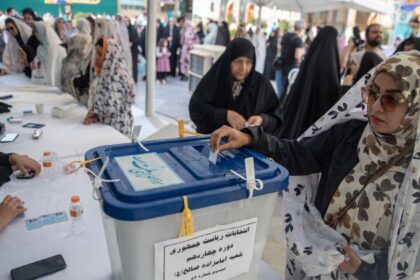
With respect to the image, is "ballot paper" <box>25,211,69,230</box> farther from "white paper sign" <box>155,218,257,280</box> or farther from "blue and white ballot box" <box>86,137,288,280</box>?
"white paper sign" <box>155,218,257,280</box>

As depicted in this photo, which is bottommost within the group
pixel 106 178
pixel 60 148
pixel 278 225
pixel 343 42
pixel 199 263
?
pixel 278 225

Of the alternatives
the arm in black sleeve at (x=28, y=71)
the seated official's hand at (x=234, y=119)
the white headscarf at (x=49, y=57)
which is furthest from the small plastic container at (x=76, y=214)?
the arm in black sleeve at (x=28, y=71)

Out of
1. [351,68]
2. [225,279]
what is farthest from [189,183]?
[351,68]

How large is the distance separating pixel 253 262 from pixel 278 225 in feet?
5.49

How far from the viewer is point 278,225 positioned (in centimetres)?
234

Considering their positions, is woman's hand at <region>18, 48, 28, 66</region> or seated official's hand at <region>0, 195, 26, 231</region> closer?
seated official's hand at <region>0, 195, 26, 231</region>

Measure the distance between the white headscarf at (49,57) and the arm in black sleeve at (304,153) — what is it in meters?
3.01

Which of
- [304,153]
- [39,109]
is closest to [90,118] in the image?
[39,109]

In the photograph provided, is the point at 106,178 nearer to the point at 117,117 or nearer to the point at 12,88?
the point at 117,117

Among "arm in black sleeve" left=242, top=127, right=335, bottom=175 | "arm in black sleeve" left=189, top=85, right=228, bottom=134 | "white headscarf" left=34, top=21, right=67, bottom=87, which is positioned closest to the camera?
"arm in black sleeve" left=242, top=127, right=335, bottom=175

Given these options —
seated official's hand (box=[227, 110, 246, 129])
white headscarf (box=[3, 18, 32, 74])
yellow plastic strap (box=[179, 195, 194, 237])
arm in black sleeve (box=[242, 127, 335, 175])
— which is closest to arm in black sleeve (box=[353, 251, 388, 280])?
arm in black sleeve (box=[242, 127, 335, 175])

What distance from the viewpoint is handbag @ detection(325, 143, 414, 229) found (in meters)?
0.84

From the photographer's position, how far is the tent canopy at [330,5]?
5.98m

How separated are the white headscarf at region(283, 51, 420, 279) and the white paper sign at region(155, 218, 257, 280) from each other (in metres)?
0.30
